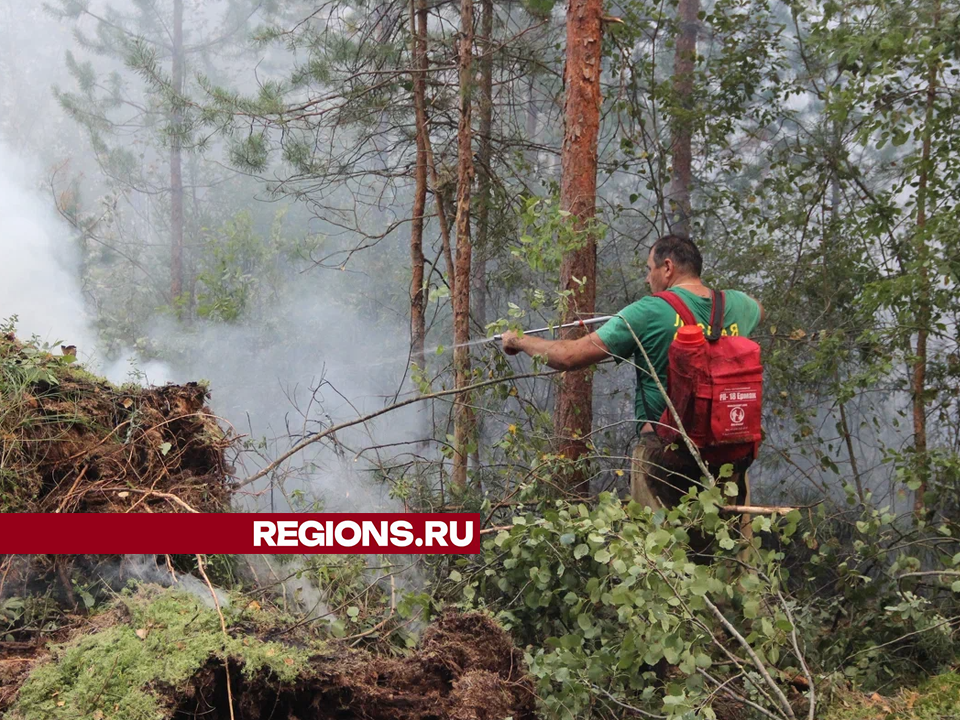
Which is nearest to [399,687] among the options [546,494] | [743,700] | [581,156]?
[743,700]

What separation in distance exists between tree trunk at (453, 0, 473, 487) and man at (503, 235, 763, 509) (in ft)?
6.56

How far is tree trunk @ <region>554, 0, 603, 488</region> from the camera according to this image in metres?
5.80

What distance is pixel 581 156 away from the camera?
5836 millimetres

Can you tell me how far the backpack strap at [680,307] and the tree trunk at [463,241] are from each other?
7.85ft

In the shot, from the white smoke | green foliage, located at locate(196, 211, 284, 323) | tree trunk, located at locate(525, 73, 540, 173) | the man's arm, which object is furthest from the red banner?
green foliage, located at locate(196, 211, 284, 323)

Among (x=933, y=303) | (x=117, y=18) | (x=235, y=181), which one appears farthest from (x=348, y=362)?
(x=933, y=303)

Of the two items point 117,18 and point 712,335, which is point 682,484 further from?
point 117,18

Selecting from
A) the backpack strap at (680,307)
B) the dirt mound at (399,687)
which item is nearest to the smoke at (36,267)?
the dirt mound at (399,687)

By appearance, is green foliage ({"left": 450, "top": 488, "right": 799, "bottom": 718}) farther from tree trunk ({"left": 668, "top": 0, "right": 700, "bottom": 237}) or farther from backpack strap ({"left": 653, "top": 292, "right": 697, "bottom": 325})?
tree trunk ({"left": 668, "top": 0, "right": 700, "bottom": 237})

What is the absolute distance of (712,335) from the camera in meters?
4.05

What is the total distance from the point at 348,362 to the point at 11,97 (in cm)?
1417

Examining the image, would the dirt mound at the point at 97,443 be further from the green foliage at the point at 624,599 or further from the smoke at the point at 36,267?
the smoke at the point at 36,267

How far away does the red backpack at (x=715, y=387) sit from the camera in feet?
12.8

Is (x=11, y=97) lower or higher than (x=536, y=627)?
higher
